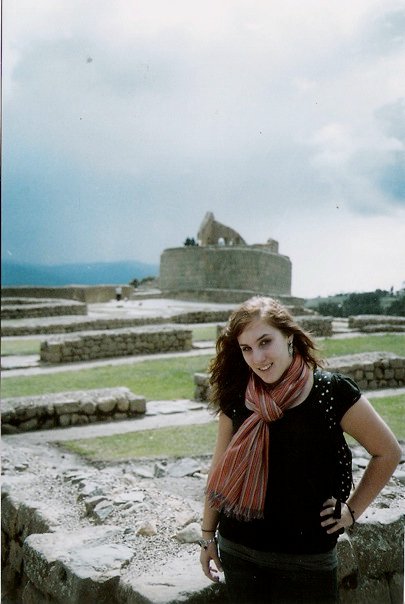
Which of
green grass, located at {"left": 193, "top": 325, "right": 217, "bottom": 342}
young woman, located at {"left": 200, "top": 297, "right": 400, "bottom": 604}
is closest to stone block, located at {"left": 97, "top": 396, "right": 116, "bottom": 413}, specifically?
young woman, located at {"left": 200, "top": 297, "right": 400, "bottom": 604}

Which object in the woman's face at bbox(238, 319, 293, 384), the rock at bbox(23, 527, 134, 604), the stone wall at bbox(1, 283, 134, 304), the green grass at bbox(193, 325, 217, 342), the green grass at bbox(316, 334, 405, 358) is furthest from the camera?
the stone wall at bbox(1, 283, 134, 304)

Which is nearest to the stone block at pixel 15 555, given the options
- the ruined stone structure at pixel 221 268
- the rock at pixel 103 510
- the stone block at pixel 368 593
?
the rock at pixel 103 510

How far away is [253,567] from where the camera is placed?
6.76 ft

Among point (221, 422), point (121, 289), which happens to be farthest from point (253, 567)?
point (121, 289)

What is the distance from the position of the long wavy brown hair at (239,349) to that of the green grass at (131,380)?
634 cm

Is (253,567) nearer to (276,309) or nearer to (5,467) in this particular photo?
(276,309)

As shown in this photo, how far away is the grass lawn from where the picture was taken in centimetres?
577

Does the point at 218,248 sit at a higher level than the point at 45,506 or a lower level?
higher

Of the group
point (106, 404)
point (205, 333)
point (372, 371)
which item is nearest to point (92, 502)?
point (106, 404)

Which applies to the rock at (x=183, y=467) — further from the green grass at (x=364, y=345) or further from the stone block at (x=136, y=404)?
the green grass at (x=364, y=345)

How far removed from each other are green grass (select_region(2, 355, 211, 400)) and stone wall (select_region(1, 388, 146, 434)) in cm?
107

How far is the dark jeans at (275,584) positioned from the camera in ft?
6.61

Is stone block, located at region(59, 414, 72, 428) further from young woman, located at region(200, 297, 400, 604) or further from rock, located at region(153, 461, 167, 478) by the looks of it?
young woman, located at region(200, 297, 400, 604)

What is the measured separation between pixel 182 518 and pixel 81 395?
4123 millimetres
